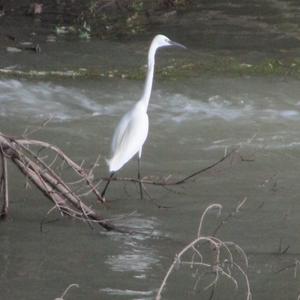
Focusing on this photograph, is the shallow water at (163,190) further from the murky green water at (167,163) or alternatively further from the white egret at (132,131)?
the white egret at (132,131)

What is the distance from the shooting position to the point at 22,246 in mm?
5840

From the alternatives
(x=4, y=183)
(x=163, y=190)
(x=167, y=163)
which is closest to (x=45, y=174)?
(x=4, y=183)

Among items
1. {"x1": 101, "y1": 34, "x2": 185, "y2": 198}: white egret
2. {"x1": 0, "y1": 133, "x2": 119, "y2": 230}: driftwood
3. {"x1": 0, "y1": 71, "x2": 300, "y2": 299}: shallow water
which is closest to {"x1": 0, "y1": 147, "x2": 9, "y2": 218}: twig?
{"x1": 0, "y1": 133, "x2": 119, "y2": 230}: driftwood

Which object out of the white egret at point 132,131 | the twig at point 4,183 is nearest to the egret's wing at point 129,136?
the white egret at point 132,131

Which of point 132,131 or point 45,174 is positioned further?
point 132,131

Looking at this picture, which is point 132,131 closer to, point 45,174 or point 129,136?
point 129,136

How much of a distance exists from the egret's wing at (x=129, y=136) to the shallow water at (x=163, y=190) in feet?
0.94

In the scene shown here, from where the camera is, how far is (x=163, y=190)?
282 inches

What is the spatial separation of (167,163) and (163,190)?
0.73 m

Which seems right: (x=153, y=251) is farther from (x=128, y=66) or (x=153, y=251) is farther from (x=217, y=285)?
(x=128, y=66)

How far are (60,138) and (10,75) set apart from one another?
2348 millimetres

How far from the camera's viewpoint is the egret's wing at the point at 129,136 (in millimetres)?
6934

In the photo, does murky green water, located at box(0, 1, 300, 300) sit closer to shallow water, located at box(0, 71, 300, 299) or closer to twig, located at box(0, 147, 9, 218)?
shallow water, located at box(0, 71, 300, 299)

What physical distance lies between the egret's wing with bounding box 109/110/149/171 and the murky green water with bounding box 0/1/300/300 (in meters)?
0.29
